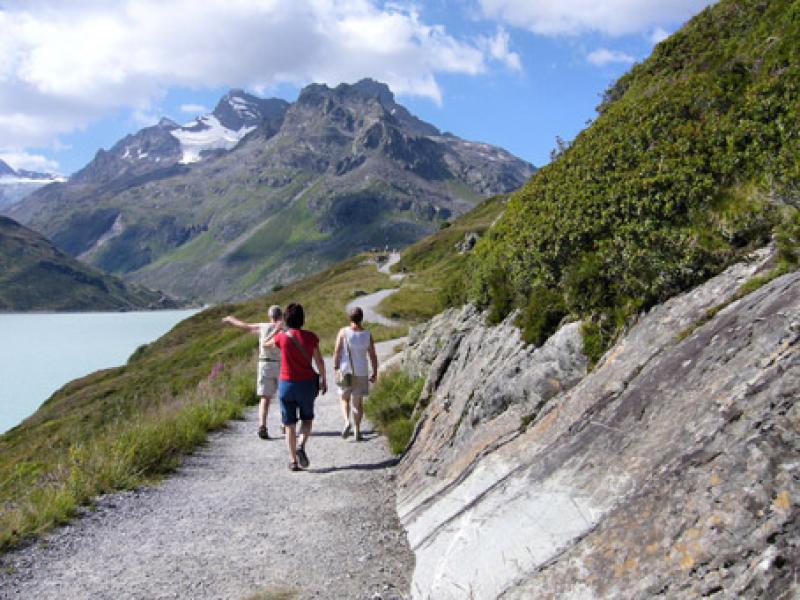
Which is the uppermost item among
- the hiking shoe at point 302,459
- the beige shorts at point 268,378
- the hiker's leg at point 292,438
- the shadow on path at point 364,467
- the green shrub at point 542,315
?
the beige shorts at point 268,378

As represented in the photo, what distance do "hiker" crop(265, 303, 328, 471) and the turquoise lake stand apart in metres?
64.3

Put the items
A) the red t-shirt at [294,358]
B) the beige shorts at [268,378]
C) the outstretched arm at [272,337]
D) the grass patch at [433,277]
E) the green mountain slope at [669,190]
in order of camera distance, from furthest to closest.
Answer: the grass patch at [433,277] < the beige shorts at [268,378] < the outstretched arm at [272,337] < the red t-shirt at [294,358] < the green mountain slope at [669,190]

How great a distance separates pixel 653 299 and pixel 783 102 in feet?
10.5

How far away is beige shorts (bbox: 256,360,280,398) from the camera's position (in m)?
13.9

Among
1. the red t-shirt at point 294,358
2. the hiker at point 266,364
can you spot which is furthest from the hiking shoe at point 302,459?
the hiker at point 266,364

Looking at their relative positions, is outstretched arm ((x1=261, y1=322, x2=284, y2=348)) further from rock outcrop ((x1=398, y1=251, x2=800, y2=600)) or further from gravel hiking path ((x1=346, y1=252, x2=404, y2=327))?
gravel hiking path ((x1=346, y1=252, x2=404, y2=327))

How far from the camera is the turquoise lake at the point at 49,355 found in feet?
250

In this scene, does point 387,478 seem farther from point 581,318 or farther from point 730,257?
point 730,257

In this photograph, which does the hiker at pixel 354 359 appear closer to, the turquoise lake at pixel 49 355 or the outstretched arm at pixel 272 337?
the outstretched arm at pixel 272 337

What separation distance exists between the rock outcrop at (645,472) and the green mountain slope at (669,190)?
0.48 meters

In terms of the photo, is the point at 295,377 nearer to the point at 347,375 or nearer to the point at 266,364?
the point at 347,375

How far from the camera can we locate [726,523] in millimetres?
3883

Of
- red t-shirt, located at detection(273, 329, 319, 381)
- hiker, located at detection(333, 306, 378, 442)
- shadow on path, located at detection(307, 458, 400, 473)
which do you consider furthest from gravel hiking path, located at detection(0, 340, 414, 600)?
hiker, located at detection(333, 306, 378, 442)

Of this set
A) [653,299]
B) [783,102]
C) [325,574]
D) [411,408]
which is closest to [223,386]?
[411,408]
